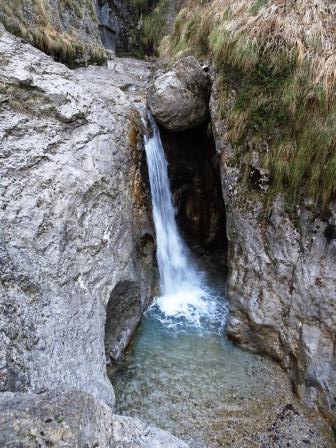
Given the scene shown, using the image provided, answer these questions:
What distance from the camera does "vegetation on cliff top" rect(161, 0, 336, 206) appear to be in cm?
484

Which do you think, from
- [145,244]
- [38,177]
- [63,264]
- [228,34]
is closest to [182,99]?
[228,34]

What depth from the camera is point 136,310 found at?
6.13 metres

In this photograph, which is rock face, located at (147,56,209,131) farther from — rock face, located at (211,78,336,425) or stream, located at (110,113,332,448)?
rock face, located at (211,78,336,425)

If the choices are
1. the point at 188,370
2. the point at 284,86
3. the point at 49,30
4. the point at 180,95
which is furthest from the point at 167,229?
the point at 49,30

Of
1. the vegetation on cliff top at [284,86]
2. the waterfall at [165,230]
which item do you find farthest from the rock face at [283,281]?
the waterfall at [165,230]

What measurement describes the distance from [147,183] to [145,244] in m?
1.16

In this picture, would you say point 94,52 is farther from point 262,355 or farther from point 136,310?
point 262,355

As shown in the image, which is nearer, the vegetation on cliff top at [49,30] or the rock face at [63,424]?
the rock face at [63,424]

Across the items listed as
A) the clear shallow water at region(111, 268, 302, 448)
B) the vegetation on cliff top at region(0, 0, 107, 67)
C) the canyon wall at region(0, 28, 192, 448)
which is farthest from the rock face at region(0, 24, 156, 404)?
the vegetation on cliff top at region(0, 0, 107, 67)

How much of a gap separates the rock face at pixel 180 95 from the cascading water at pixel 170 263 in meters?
0.42

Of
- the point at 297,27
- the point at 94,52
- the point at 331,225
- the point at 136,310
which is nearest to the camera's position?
the point at 331,225

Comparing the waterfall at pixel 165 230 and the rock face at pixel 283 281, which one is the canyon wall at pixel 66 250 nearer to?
the waterfall at pixel 165 230

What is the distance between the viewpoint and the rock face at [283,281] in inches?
192

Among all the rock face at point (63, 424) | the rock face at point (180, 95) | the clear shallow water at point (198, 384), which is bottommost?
the clear shallow water at point (198, 384)
